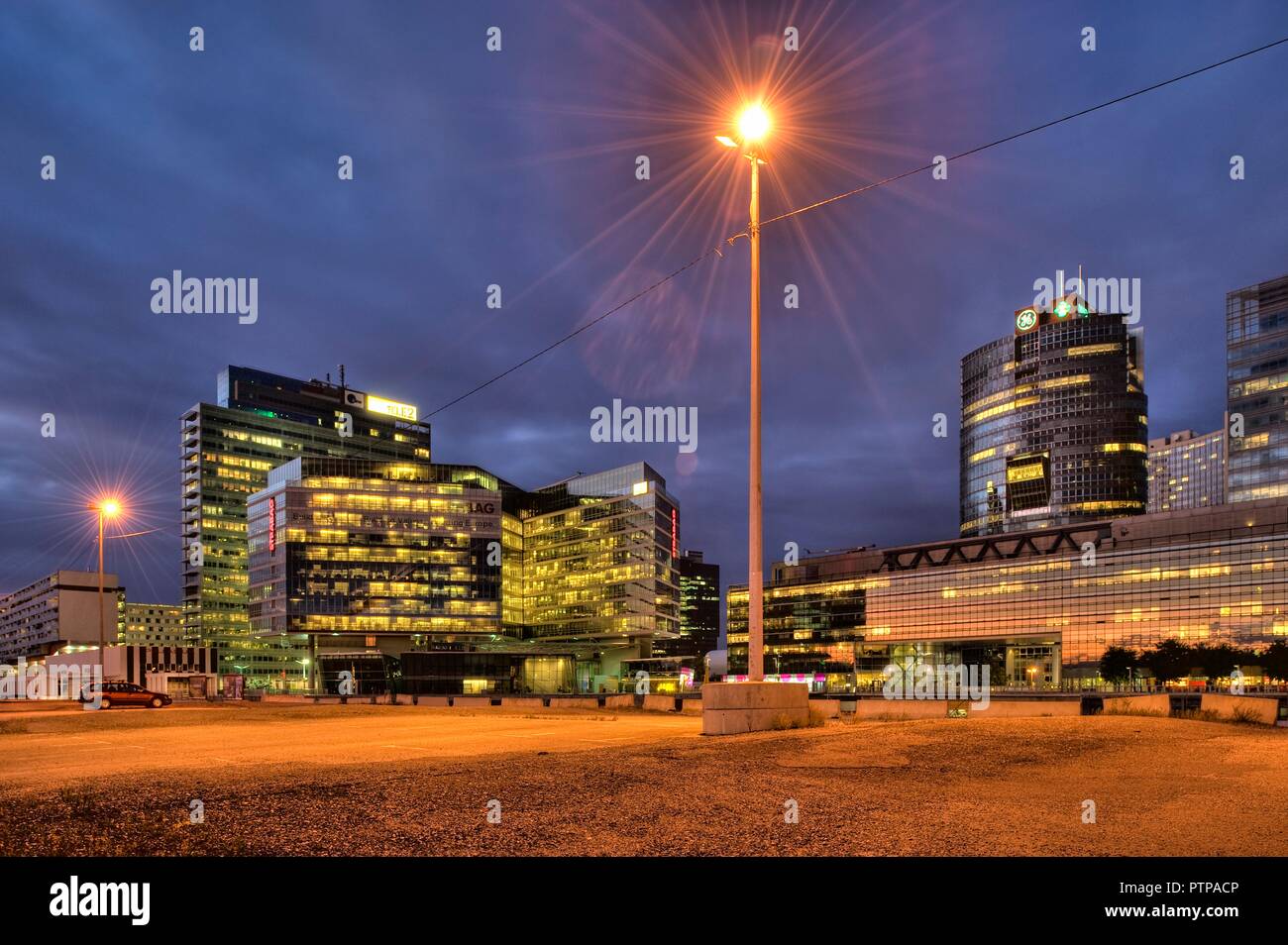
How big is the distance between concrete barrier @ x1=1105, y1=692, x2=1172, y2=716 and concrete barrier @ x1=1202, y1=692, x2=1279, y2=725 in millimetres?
1030

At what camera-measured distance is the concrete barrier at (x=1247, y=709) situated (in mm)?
23156

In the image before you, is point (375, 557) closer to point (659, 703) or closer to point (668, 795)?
point (659, 703)

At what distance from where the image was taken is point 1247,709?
23484mm

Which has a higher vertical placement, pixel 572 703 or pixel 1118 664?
pixel 572 703

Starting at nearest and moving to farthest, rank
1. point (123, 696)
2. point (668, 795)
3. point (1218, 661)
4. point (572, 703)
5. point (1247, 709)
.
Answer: point (668, 795)
point (1247, 709)
point (123, 696)
point (572, 703)
point (1218, 661)

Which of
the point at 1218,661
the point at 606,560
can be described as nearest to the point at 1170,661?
the point at 1218,661

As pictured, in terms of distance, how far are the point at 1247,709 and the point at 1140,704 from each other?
2.58 metres

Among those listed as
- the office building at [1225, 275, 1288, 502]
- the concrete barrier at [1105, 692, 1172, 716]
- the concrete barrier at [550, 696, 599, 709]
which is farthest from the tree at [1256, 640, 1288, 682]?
the concrete barrier at [1105, 692, 1172, 716]
